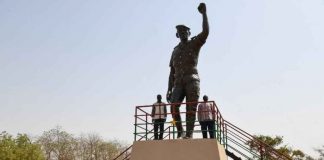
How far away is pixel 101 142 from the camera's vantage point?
5703 centimetres

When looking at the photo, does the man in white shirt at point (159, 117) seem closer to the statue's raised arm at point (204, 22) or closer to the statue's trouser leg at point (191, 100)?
the statue's trouser leg at point (191, 100)

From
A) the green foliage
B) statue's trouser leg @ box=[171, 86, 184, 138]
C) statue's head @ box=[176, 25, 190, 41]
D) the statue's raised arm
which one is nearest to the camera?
statue's trouser leg @ box=[171, 86, 184, 138]

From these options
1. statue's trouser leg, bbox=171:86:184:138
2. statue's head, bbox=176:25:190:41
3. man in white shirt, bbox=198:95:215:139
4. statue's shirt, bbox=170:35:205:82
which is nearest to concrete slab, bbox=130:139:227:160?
man in white shirt, bbox=198:95:215:139

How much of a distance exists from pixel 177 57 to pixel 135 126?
7.39 feet

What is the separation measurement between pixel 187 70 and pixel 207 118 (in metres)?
1.54

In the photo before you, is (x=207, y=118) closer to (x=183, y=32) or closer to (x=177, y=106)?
(x=177, y=106)

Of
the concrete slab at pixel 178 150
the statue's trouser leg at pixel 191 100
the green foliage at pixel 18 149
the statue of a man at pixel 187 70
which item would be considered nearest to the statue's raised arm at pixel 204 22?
the statue of a man at pixel 187 70

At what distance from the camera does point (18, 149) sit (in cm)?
3538

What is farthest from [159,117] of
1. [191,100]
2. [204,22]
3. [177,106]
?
[204,22]

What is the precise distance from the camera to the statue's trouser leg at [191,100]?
30.5ft

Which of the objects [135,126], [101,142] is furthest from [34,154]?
[135,126]

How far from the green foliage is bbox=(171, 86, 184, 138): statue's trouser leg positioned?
2865 cm

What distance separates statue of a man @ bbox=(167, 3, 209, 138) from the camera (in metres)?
9.52

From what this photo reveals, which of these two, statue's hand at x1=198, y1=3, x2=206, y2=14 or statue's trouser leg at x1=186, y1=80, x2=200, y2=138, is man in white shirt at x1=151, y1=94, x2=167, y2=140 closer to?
statue's trouser leg at x1=186, y1=80, x2=200, y2=138
